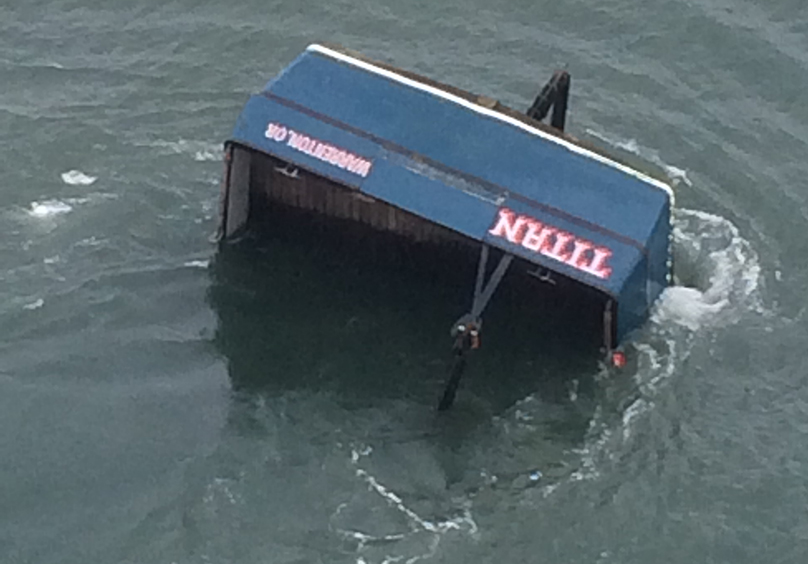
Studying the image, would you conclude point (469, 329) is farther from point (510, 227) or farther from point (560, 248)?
point (560, 248)

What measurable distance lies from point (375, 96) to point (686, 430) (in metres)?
16.6

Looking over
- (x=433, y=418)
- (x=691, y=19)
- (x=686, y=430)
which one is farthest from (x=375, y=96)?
(x=691, y=19)

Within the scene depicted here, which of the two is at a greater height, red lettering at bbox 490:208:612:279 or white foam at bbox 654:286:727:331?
red lettering at bbox 490:208:612:279

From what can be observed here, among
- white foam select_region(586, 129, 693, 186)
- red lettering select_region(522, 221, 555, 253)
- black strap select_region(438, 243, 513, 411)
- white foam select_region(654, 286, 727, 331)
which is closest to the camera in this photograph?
black strap select_region(438, 243, 513, 411)

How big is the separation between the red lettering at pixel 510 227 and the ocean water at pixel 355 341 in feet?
17.1

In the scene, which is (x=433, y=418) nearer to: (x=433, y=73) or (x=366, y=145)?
(x=366, y=145)

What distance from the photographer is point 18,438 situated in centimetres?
4909

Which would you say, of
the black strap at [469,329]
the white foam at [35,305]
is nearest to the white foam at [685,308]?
the black strap at [469,329]

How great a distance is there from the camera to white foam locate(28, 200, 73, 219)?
58150 mm

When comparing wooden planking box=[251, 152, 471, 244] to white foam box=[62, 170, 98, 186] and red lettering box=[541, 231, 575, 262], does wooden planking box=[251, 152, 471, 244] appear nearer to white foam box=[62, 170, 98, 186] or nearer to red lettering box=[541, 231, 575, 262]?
white foam box=[62, 170, 98, 186]

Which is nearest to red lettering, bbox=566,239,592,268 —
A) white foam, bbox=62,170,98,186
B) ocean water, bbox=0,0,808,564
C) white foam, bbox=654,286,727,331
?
ocean water, bbox=0,0,808,564

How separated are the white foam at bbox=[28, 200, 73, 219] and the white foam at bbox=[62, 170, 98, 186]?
1.45 m

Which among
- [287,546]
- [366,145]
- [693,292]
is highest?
[366,145]

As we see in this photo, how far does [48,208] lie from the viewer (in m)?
58.5
